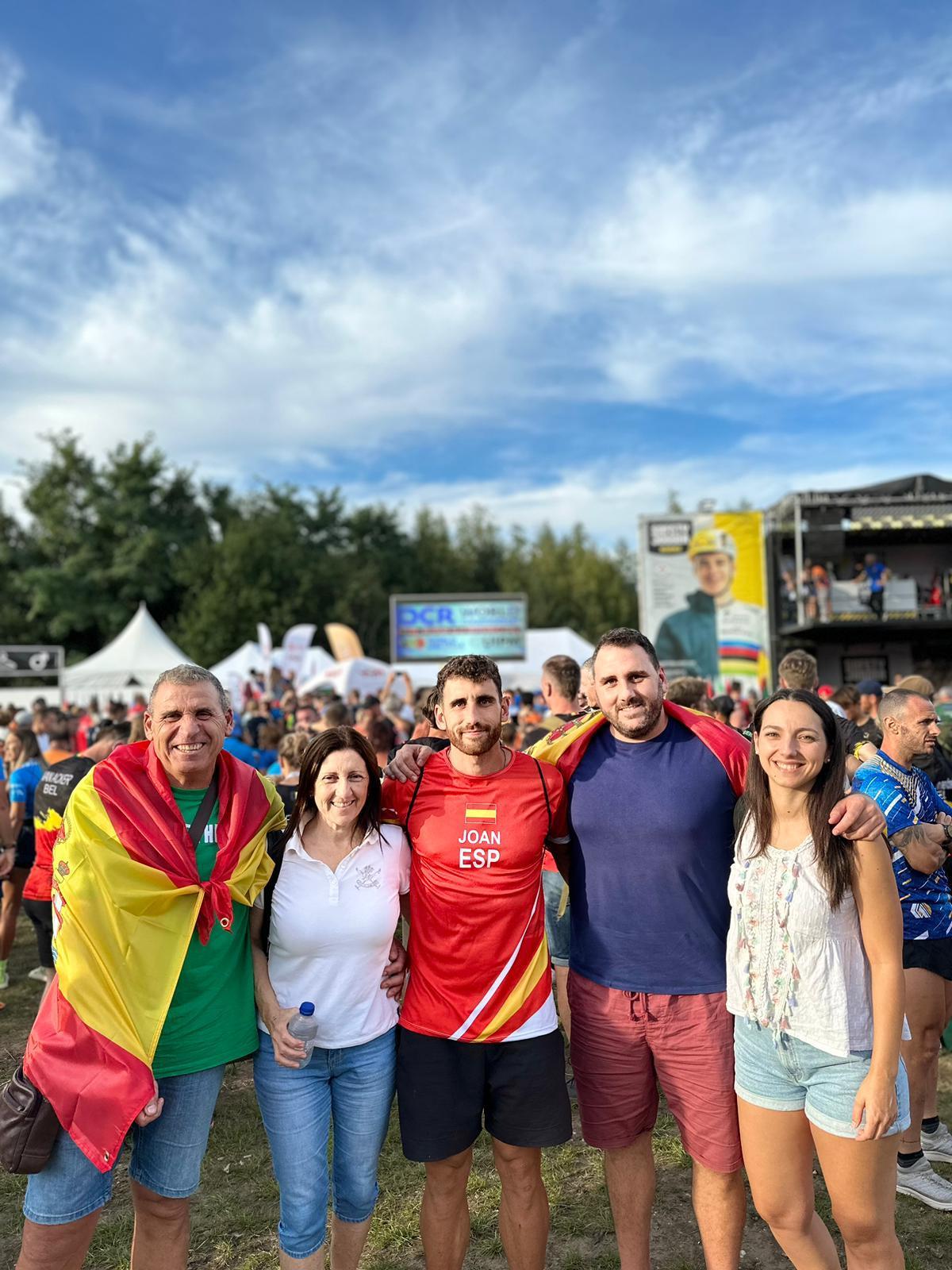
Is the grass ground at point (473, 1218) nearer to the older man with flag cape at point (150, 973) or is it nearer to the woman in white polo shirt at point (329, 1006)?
the woman in white polo shirt at point (329, 1006)

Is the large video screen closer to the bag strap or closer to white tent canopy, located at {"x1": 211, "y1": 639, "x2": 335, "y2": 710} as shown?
white tent canopy, located at {"x1": 211, "y1": 639, "x2": 335, "y2": 710}

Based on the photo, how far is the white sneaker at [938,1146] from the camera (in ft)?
11.0

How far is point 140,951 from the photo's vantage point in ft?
7.19

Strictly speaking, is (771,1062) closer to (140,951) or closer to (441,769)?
(441,769)

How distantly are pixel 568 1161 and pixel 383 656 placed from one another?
136 ft

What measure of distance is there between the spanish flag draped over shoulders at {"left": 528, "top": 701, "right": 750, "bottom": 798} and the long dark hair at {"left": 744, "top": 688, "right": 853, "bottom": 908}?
144 mm

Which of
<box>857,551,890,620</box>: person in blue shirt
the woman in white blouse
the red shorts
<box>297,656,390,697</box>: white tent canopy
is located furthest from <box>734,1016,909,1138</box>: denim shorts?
<box>857,551,890,620</box>: person in blue shirt

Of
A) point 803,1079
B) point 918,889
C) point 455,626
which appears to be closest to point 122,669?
point 455,626

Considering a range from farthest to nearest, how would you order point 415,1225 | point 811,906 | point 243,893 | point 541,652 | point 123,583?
point 123,583 < point 541,652 < point 415,1225 < point 243,893 < point 811,906

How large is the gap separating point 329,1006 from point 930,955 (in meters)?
2.10

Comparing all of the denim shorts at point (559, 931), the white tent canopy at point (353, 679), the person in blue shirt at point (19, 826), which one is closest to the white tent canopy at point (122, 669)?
the white tent canopy at point (353, 679)

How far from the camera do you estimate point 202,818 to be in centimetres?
233

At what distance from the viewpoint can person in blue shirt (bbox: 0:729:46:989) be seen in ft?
18.3

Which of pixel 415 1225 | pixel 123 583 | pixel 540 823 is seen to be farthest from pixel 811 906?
pixel 123 583
